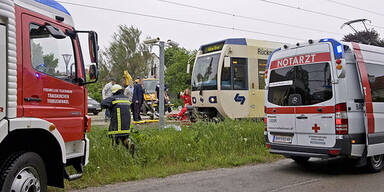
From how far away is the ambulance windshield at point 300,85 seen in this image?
22.5 feet

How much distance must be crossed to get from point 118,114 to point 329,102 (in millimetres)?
3979

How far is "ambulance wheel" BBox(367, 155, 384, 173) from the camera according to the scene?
717 cm

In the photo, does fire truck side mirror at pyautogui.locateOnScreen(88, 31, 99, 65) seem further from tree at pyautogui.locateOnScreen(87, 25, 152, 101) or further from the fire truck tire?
tree at pyautogui.locateOnScreen(87, 25, 152, 101)

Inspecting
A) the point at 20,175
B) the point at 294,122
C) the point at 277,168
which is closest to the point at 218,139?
the point at 277,168

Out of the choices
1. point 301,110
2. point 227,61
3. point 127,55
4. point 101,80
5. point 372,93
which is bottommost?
point 301,110

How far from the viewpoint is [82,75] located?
18.0 feet

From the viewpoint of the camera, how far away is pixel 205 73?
1385 centimetres

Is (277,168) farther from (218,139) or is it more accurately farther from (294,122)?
(218,139)

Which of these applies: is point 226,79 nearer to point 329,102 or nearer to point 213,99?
point 213,99

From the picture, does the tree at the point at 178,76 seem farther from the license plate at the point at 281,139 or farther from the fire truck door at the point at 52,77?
the fire truck door at the point at 52,77

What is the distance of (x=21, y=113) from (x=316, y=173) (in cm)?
553

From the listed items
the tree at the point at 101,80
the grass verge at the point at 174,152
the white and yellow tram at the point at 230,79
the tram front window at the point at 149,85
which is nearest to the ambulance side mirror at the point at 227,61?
the white and yellow tram at the point at 230,79

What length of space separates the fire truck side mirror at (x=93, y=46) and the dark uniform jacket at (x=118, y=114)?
2.03 metres

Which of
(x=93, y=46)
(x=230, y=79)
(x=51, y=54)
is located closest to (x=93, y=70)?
(x=93, y=46)
